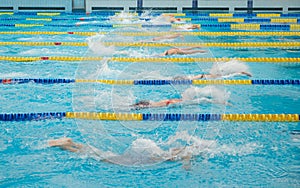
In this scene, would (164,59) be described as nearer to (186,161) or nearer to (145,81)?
(145,81)

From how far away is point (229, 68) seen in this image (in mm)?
7145

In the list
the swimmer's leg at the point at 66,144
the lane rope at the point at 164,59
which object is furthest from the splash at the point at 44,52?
the swimmer's leg at the point at 66,144

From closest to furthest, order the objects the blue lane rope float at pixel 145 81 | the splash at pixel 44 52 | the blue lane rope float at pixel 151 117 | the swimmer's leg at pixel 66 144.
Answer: the swimmer's leg at pixel 66 144 → the blue lane rope float at pixel 151 117 → the blue lane rope float at pixel 145 81 → the splash at pixel 44 52

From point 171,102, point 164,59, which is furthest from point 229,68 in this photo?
point 171,102

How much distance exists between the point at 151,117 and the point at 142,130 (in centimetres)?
30

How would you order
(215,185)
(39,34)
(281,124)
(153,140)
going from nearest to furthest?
(215,185)
(153,140)
(281,124)
(39,34)

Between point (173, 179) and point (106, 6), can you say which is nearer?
point (173, 179)

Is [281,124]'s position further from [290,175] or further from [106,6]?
[106,6]

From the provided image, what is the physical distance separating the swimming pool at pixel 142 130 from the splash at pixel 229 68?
147mm

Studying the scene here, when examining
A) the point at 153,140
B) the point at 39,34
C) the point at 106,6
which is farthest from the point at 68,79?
the point at 106,6

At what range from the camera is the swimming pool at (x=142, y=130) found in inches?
137

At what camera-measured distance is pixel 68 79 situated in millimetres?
6391

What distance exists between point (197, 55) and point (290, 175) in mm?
4816

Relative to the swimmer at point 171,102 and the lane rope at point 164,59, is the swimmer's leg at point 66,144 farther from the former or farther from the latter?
the lane rope at point 164,59
